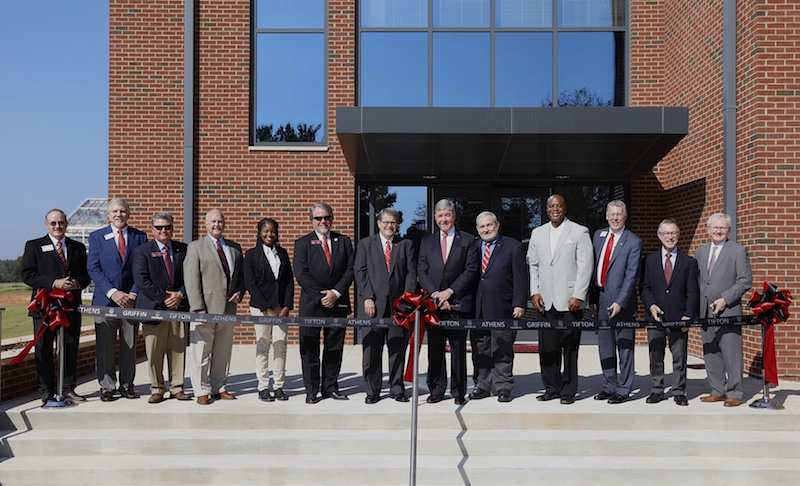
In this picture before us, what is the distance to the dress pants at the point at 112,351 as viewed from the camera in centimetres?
640

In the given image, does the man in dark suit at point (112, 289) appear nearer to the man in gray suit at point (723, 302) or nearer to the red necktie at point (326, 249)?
the red necktie at point (326, 249)

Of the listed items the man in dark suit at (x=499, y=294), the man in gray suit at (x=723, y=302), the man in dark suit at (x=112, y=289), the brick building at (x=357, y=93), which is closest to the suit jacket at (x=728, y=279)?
the man in gray suit at (x=723, y=302)

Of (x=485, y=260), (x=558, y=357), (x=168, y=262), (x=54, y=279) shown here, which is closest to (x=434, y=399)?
(x=558, y=357)

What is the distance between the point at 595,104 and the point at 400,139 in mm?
4247

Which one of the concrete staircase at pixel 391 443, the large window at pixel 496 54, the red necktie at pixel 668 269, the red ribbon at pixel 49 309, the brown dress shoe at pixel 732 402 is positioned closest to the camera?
the concrete staircase at pixel 391 443

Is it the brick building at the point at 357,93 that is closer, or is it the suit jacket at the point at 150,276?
the suit jacket at the point at 150,276

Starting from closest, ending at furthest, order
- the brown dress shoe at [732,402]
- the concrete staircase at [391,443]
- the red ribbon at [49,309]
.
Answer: the concrete staircase at [391,443] → the red ribbon at [49,309] → the brown dress shoe at [732,402]

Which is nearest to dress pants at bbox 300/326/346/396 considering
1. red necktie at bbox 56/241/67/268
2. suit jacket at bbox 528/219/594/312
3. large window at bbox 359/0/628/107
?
suit jacket at bbox 528/219/594/312

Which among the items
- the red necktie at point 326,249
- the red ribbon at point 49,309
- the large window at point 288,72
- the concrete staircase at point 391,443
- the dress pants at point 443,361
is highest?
the large window at point 288,72

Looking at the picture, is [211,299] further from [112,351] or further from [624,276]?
[624,276]

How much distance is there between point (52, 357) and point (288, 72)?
669 centimetres

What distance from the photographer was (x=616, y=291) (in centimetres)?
638

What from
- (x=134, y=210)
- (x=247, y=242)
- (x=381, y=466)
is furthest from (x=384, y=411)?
(x=134, y=210)

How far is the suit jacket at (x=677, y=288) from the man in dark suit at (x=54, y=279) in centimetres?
599
